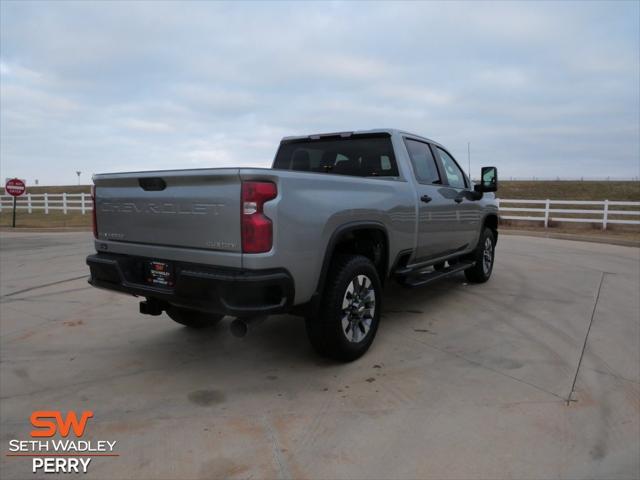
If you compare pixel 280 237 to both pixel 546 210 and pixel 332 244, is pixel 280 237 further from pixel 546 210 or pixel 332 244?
pixel 546 210

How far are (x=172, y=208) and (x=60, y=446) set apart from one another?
1617 mm

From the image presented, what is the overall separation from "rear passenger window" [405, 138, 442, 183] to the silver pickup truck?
0.11 ft

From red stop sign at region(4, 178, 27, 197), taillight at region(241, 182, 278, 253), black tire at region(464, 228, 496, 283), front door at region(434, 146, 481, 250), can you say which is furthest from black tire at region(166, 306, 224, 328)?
red stop sign at region(4, 178, 27, 197)

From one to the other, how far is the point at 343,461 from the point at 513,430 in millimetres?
1091

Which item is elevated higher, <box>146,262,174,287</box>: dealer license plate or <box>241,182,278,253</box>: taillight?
<box>241,182,278,253</box>: taillight

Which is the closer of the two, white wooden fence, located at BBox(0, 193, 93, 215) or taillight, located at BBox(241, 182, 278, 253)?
taillight, located at BBox(241, 182, 278, 253)

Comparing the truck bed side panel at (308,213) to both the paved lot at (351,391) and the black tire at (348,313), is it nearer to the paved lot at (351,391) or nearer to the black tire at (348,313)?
the black tire at (348,313)

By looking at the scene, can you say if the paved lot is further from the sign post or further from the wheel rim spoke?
the sign post

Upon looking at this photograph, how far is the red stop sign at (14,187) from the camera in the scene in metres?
18.9

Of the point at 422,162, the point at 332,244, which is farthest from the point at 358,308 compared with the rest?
the point at 422,162

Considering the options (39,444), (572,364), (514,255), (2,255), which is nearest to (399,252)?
(572,364)

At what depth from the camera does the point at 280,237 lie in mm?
3096

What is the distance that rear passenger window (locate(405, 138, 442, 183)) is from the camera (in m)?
5.05

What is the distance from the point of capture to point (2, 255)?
10375mm
